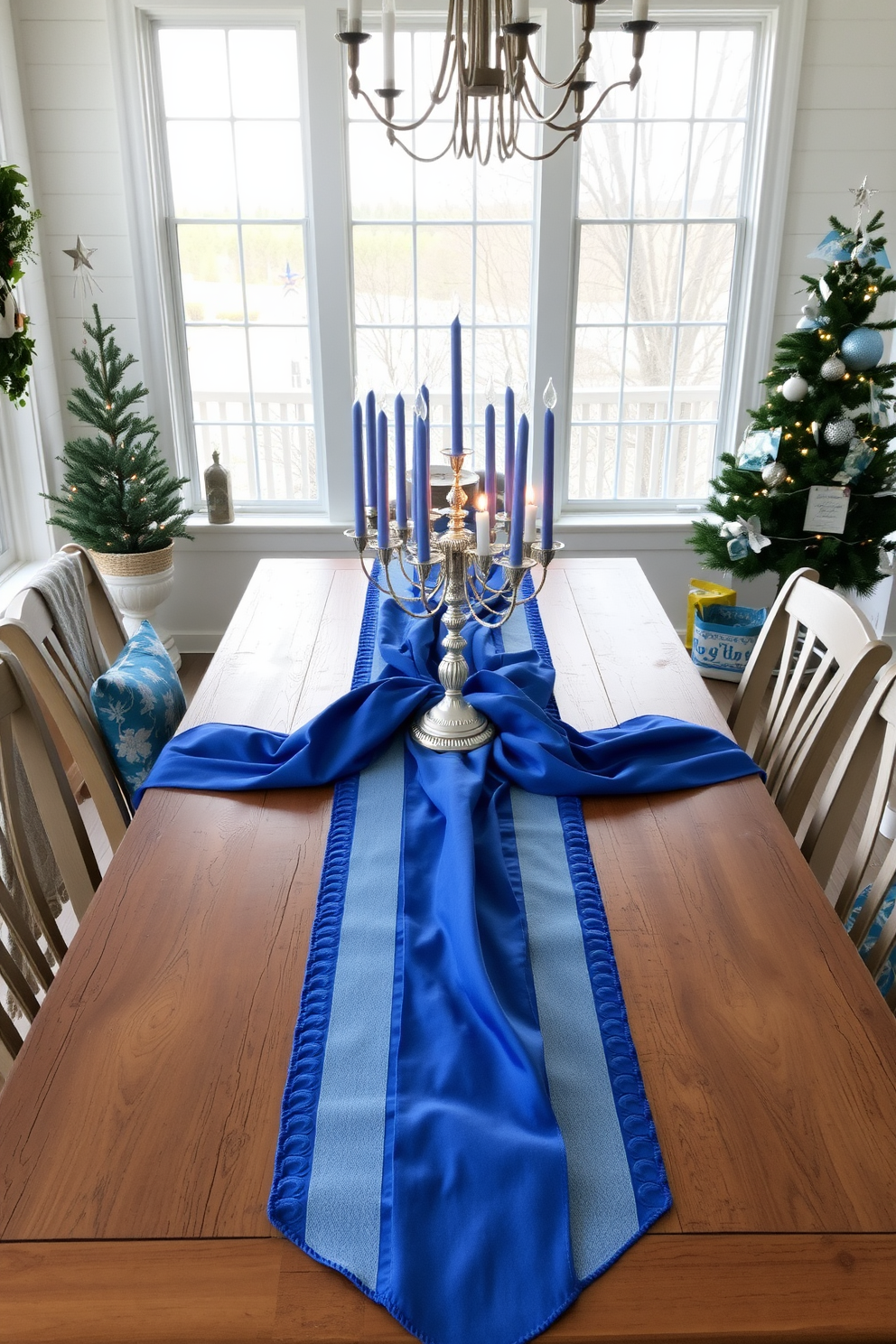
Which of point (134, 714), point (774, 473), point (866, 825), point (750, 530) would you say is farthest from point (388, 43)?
point (750, 530)

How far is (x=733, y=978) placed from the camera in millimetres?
1276

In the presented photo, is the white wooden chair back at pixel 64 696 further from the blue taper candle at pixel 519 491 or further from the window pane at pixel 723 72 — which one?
the window pane at pixel 723 72

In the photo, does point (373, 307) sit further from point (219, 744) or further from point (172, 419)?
point (219, 744)

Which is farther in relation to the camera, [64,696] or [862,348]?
[862,348]

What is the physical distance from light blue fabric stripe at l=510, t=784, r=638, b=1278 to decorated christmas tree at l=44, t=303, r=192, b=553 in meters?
2.62

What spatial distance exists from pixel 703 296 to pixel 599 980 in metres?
3.49

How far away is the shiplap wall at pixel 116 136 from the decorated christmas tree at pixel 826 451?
0.19 m

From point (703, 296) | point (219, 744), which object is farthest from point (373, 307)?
point (219, 744)

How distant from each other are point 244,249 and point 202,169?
316 millimetres

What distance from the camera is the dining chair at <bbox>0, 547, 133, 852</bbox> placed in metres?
1.76

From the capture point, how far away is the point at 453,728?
1.76 metres

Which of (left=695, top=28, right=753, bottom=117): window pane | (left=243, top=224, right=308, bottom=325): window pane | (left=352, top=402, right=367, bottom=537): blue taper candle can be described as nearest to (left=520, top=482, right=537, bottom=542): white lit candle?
(left=352, top=402, right=367, bottom=537): blue taper candle

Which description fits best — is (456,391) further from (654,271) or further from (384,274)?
(654,271)

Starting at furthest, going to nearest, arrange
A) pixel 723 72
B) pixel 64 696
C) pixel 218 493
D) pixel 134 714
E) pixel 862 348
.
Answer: pixel 218 493, pixel 723 72, pixel 862 348, pixel 134 714, pixel 64 696
